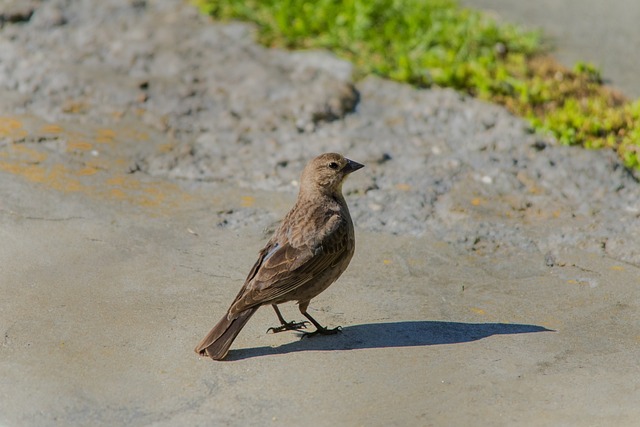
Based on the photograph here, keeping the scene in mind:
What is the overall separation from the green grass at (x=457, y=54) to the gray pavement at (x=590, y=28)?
32cm

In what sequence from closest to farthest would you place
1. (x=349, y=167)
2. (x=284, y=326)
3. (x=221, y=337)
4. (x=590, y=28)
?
1. (x=221, y=337)
2. (x=284, y=326)
3. (x=349, y=167)
4. (x=590, y=28)

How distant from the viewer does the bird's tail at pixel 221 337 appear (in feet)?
16.4

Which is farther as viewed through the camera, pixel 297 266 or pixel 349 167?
pixel 349 167

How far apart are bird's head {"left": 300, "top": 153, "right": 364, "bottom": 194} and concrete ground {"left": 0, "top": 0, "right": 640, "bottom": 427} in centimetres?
60

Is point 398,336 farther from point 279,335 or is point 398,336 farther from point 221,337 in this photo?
point 221,337

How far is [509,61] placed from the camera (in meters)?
9.12

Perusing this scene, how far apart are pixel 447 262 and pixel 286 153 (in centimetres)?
194

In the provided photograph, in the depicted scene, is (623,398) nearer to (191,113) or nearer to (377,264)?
(377,264)

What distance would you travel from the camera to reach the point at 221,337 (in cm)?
504

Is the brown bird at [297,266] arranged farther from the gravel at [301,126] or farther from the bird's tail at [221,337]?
the gravel at [301,126]

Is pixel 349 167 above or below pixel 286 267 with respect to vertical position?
above

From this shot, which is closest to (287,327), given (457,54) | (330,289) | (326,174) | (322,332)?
(322,332)

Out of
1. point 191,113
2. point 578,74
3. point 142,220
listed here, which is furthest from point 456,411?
point 578,74

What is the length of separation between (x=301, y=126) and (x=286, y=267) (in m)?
2.85
